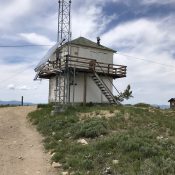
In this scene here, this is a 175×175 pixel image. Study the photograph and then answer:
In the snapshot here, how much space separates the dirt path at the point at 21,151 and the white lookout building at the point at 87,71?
10017 mm

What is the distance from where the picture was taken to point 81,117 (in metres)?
24.1

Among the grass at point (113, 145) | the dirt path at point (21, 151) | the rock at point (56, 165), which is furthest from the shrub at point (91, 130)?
the rock at point (56, 165)

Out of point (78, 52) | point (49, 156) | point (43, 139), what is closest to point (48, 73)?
point (78, 52)

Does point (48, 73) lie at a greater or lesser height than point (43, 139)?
greater

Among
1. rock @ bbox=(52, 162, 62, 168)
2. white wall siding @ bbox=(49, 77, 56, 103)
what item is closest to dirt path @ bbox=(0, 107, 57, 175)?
rock @ bbox=(52, 162, 62, 168)

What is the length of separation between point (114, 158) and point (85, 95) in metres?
23.7

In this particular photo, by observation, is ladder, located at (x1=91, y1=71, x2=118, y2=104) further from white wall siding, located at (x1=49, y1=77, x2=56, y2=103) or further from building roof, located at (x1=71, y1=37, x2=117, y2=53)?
white wall siding, located at (x1=49, y1=77, x2=56, y2=103)

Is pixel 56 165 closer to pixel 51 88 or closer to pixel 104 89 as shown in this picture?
pixel 104 89

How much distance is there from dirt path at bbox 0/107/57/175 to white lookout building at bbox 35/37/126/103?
10017 millimetres

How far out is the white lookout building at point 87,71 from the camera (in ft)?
117

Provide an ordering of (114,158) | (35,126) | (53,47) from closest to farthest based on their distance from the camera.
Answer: (114,158) → (35,126) → (53,47)

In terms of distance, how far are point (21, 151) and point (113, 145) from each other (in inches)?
186

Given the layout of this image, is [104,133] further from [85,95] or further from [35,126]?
[85,95]

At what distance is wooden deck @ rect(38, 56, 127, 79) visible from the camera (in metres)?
34.1
